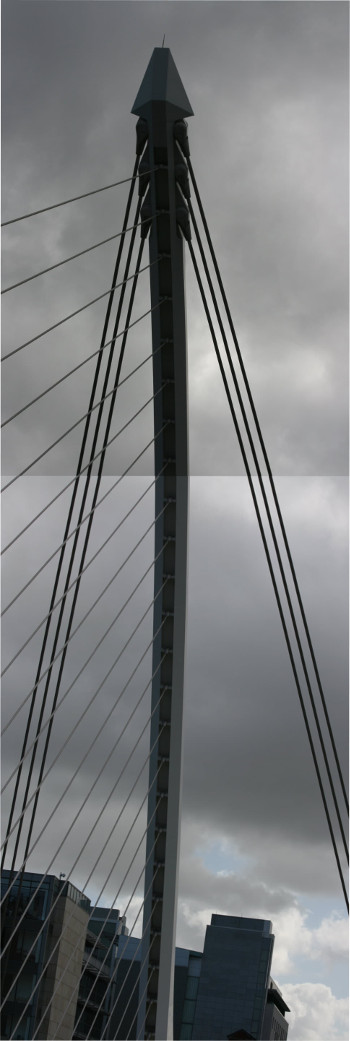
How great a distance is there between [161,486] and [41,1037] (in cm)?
4275

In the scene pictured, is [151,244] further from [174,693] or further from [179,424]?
[174,693]

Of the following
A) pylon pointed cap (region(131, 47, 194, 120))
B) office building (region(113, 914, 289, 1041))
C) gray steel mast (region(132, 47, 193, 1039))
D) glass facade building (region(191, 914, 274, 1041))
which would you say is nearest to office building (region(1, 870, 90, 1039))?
gray steel mast (region(132, 47, 193, 1039))

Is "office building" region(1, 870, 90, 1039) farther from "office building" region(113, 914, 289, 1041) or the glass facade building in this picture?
the glass facade building

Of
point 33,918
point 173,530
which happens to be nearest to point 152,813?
point 173,530

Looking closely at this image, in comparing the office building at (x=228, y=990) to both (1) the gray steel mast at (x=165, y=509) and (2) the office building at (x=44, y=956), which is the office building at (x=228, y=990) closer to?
(2) the office building at (x=44, y=956)

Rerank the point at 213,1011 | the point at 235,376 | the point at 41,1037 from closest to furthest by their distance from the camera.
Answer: the point at 235,376 < the point at 41,1037 < the point at 213,1011

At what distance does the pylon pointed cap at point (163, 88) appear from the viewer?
32.3ft

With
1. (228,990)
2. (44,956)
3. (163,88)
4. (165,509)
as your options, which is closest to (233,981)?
(228,990)

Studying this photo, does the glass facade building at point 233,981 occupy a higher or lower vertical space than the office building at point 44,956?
higher

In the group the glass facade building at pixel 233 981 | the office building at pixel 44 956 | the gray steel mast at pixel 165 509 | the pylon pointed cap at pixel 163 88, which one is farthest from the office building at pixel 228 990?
the pylon pointed cap at pixel 163 88

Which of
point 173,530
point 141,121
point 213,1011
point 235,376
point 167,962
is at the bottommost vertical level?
point 167,962

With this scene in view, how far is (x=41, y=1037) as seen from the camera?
47.2m

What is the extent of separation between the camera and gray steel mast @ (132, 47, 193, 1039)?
10.1 metres

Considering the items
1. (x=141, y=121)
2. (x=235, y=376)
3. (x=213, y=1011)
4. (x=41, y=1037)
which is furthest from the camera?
(x=213, y=1011)
